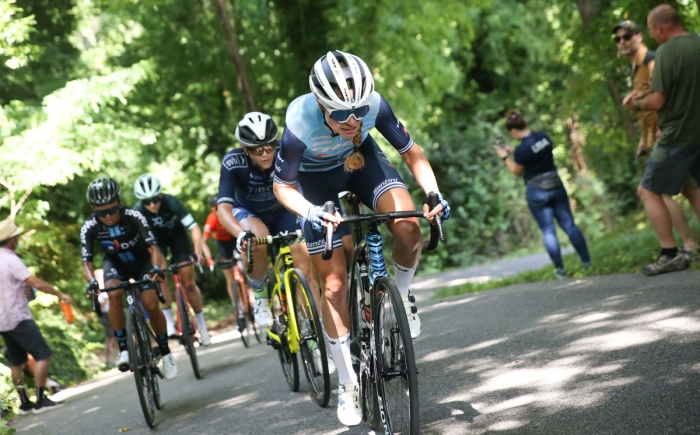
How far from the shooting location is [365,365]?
471 centimetres

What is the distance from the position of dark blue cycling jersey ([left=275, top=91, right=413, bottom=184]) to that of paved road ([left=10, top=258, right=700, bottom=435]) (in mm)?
1833

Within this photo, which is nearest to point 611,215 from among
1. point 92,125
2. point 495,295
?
point 495,295

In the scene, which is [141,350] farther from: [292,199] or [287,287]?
[292,199]

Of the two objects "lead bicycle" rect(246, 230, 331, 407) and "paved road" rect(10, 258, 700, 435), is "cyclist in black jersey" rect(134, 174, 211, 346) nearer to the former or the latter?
"paved road" rect(10, 258, 700, 435)

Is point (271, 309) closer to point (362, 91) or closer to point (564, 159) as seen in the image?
point (362, 91)

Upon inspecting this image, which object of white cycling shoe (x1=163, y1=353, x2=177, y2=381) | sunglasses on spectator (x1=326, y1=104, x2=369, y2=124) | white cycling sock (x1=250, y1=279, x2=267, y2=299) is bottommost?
white cycling shoe (x1=163, y1=353, x2=177, y2=381)

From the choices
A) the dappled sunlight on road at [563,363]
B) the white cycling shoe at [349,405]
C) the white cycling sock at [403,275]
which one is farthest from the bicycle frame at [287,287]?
the white cycling shoe at [349,405]

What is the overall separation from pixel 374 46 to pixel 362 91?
16.1 meters

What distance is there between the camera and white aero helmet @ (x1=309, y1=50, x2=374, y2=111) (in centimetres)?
443

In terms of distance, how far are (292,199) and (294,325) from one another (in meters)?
2.07

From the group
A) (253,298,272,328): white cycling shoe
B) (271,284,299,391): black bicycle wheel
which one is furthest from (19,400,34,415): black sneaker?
(271,284,299,391): black bicycle wheel

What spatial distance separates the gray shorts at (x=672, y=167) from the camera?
7.48 m

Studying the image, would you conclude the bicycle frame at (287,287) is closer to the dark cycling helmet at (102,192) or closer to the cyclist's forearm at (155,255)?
the cyclist's forearm at (155,255)

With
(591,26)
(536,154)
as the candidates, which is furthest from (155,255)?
(591,26)
